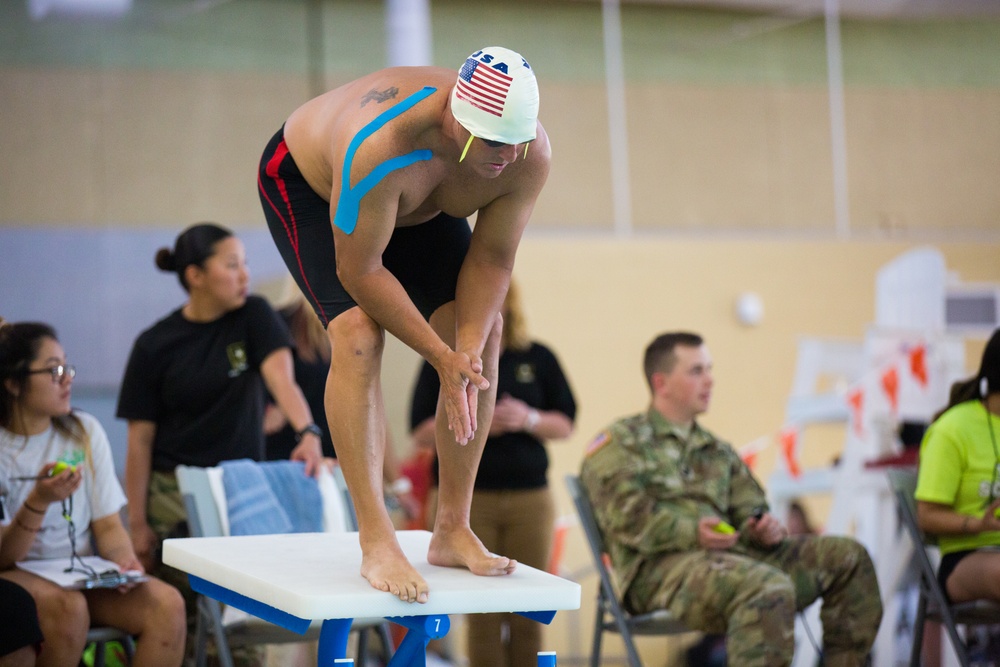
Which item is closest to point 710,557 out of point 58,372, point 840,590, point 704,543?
point 704,543

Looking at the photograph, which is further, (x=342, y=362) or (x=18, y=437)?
(x=18, y=437)

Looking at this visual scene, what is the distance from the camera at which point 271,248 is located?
528 cm

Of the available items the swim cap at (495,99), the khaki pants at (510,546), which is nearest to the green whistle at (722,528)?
the khaki pants at (510,546)

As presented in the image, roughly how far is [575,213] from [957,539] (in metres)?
3.29

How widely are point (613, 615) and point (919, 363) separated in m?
2.11

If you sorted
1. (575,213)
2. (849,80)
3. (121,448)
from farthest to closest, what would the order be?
1. (849,80)
2. (575,213)
3. (121,448)

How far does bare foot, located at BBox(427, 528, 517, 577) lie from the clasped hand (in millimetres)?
256

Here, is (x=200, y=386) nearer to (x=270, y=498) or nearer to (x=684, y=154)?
(x=270, y=498)

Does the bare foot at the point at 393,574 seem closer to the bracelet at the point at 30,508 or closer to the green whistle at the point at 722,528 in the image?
the bracelet at the point at 30,508

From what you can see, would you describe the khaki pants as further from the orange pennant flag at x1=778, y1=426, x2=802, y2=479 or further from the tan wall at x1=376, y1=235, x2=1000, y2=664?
the tan wall at x1=376, y1=235, x2=1000, y2=664

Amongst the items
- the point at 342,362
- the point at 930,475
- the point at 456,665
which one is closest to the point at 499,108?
the point at 342,362

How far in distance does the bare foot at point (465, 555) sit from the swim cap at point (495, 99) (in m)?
0.80

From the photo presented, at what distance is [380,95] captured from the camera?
218 centimetres

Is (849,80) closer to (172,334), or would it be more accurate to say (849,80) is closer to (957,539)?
(957,539)
